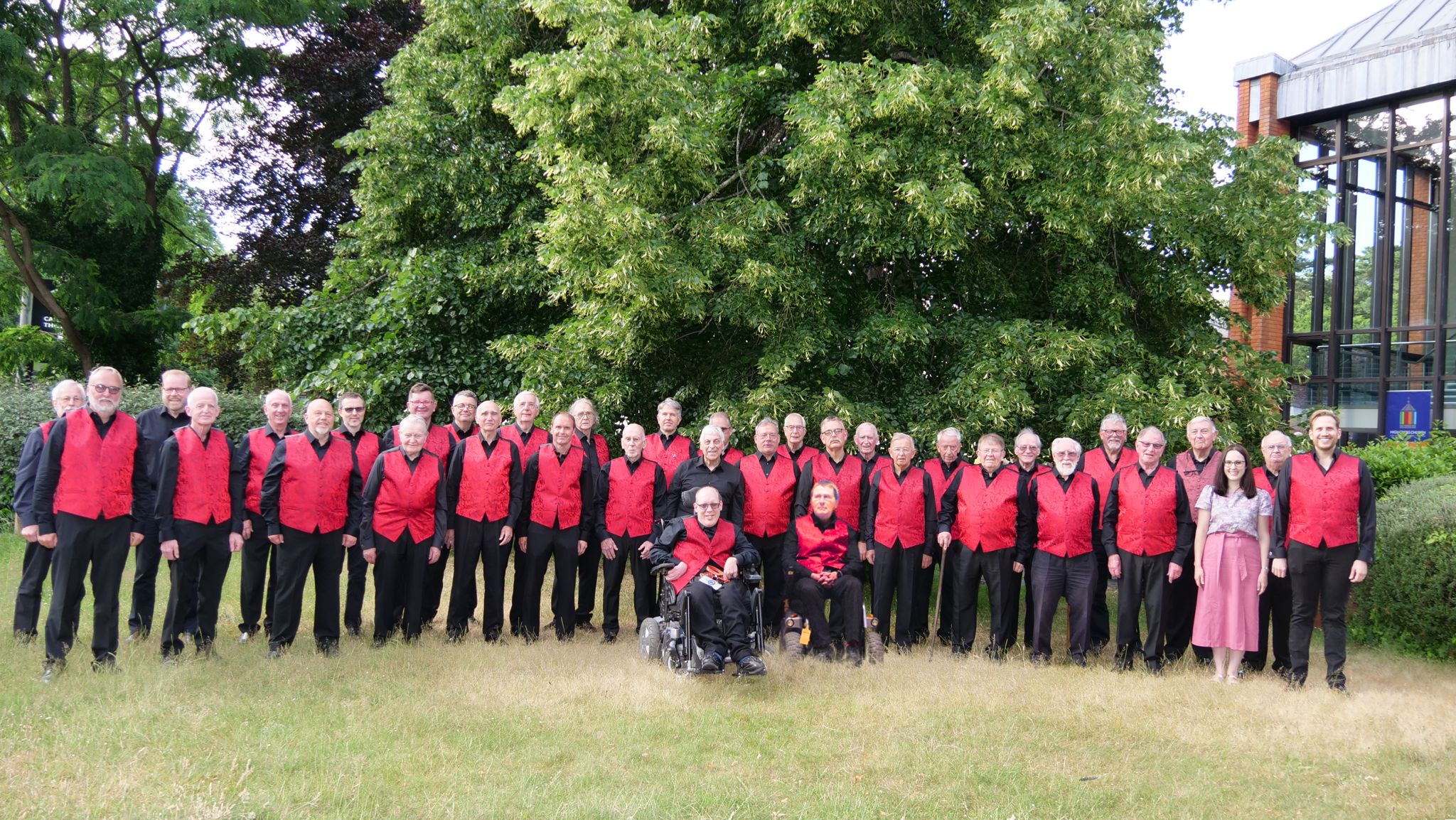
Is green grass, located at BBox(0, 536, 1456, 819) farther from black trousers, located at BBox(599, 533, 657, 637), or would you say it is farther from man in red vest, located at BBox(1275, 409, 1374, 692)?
black trousers, located at BBox(599, 533, 657, 637)

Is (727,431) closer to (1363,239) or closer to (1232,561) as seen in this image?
(1232,561)

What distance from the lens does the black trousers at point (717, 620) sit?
6.83 meters

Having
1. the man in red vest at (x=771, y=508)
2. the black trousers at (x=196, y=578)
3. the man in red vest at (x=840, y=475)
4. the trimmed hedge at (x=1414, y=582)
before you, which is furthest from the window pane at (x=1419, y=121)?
the black trousers at (x=196, y=578)

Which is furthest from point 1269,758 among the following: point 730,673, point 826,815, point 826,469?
point 826,469

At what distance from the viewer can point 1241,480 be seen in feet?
23.4

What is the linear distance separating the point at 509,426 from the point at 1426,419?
14139 mm

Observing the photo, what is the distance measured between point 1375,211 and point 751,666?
14842 mm

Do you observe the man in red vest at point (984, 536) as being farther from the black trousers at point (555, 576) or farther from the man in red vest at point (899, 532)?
the black trousers at point (555, 576)

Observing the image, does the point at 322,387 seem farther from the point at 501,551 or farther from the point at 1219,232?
the point at 1219,232

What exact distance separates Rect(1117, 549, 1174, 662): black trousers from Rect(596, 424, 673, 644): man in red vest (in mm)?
3461

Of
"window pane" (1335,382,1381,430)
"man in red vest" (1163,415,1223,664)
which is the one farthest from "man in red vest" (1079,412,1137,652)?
"window pane" (1335,382,1381,430)

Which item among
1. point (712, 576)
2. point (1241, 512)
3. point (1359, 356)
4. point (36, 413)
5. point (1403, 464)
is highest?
point (1359, 356)

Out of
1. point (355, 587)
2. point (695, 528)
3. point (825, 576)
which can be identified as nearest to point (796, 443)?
point (825, 576)

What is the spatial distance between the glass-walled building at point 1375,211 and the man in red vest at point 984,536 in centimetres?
962
